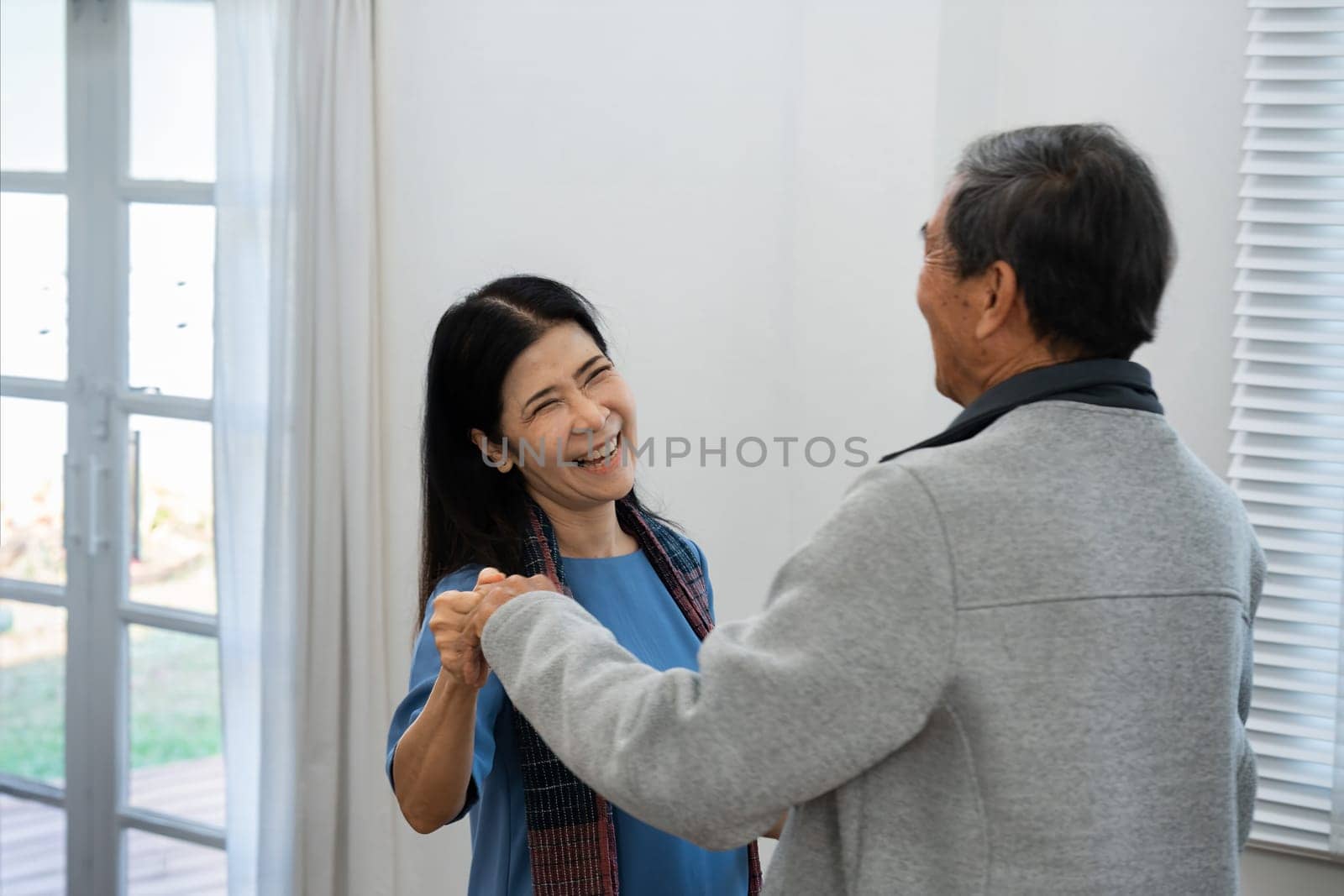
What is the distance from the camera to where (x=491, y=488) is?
1.70m

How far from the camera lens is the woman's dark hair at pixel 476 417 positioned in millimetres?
1624

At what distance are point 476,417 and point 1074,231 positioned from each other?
86 centimetres

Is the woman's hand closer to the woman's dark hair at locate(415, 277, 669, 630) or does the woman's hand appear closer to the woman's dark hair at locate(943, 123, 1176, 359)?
the woman's dark hair at locate(415, 277, 669, 630)

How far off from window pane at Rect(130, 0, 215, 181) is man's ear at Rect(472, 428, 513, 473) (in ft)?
5.84

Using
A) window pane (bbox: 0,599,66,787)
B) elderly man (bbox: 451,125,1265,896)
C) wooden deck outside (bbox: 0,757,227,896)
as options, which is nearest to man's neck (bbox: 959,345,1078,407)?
elderly man (bbox: 451,125,1265,896)

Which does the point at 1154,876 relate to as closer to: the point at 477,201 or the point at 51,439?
the point at 477,201

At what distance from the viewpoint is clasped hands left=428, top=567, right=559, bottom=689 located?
130cm

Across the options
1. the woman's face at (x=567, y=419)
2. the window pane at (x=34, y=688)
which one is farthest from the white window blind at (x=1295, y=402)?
the window pane at (x=34, y=688)

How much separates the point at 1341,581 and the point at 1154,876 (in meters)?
1.43

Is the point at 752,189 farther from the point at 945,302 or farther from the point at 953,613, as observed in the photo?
the point at 953,613

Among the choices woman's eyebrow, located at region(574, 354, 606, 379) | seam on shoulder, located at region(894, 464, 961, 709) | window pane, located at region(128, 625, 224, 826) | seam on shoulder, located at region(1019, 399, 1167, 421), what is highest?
seam on shoulder, located at region(1019, 399, 1167, 421)

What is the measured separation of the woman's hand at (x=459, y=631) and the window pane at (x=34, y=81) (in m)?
2.45

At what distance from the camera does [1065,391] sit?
Result: 106 cm

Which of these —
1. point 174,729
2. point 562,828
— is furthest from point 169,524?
point 562,828
